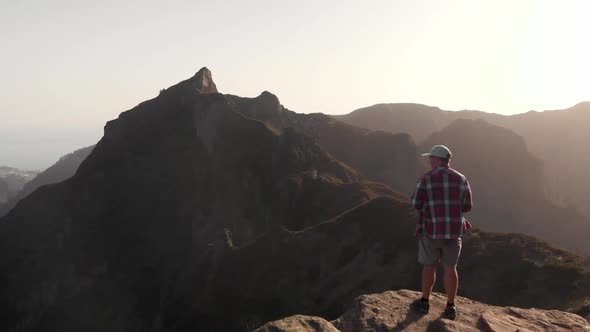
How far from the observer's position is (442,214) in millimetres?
8820

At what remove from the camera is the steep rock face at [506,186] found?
113538 mm

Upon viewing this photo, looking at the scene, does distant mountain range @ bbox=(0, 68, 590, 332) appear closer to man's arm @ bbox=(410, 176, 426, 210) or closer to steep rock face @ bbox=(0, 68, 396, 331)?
steep rock face @ bbox=(0, 68, 396, 331)

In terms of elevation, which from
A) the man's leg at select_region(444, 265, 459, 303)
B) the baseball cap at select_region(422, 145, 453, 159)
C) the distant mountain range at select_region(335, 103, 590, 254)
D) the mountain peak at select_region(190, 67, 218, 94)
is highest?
the mountain peak at select_region(190, 67, 218, 94)

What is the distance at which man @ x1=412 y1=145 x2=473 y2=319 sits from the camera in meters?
8.81

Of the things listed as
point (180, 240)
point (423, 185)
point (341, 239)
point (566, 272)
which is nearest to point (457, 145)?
point (180, 240)

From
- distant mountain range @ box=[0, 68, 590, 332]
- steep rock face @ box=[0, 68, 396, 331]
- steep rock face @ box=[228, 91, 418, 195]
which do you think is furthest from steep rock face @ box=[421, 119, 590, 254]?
steep rock face @ box=[0, 68, 396, 331]

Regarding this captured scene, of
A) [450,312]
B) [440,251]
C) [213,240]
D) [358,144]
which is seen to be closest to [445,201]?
[440,251]

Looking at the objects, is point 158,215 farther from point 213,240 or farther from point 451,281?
point 451,281

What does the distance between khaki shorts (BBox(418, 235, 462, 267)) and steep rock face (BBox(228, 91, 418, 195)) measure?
3771 inches

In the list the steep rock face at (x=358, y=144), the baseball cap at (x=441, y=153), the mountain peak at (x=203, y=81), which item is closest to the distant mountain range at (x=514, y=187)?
the steep rock face at (x=358, y=144)

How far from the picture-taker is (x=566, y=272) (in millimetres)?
23312

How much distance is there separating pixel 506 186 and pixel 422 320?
135062 millimetres

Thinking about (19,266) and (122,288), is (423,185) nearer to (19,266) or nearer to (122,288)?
(122,288)

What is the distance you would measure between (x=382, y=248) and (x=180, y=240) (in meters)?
41.4
